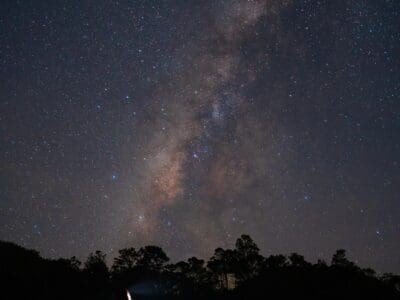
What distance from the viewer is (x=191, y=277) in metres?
69.4

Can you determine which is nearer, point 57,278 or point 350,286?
point 57,278

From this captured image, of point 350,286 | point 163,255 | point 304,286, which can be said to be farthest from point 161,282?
point 350,286

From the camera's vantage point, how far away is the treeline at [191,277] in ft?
98.9

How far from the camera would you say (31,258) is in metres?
35.7

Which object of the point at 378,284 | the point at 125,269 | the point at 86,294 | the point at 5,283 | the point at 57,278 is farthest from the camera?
the point at 125,269

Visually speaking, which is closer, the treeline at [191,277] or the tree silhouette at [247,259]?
the treeline at [191,277]

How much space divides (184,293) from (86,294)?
34.1 meters

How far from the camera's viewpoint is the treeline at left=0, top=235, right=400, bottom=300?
98.9 feet

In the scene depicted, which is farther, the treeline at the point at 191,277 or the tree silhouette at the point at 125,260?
the tree silhouette at the point at 125,260

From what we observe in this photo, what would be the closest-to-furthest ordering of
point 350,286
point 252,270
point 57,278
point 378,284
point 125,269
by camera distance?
point 57,278
point 350,286
point 378,284
point 252,270
point 125,269

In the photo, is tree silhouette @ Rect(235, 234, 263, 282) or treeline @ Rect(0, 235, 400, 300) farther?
tree silhouette @ Rect(235, 234, 263, 282)

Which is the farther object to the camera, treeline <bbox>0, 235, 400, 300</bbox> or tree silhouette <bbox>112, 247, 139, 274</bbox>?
tree silhouette <bbox>112, 247, 139, 274</bbox>

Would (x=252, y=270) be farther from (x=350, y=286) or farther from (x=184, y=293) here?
(x=350, y=286)

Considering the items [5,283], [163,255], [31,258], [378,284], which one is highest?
[163,255]
